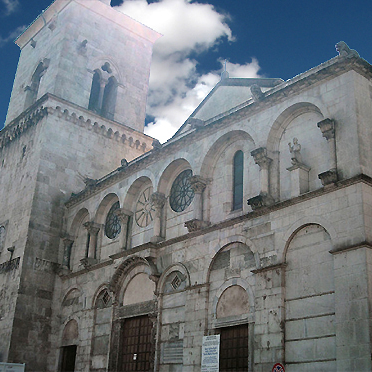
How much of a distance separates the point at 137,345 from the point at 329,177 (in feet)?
33.2

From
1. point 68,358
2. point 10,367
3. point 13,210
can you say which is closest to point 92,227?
point 13,210

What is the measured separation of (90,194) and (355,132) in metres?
14.4

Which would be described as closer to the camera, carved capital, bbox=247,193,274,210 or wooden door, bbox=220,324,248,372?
wooden door, bbox=220,324,248,372

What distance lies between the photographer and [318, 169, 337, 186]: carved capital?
1570 centimetres

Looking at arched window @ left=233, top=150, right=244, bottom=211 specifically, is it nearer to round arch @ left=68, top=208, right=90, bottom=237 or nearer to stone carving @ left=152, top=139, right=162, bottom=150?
stone carving @ left=152, top=139, right=162, bottom=150

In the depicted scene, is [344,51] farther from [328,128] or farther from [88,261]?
[88,261]

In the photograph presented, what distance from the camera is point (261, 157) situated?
18.3 meters

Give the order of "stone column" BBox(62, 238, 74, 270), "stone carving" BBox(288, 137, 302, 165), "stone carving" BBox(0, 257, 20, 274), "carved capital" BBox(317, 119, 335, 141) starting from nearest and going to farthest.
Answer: "carved capital" BBox(317, 119, 335, 141)
"stone carving" BBox(288, 137, 302, 165)
"stone carving" BBox(0, 257, 20, 274)
"stone column" BBox(62, 238, 74, 270)

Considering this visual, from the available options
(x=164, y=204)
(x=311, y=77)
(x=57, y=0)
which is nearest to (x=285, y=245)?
(x=311, y=77)

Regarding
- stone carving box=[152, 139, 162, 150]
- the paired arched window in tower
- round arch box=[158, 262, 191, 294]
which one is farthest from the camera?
the paired arched window in tower

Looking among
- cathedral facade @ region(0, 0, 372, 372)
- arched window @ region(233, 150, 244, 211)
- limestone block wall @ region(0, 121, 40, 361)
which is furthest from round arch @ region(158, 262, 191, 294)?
limestone block wall @ region(0, 121, 40, 361)

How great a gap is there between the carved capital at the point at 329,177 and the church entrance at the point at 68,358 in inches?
553

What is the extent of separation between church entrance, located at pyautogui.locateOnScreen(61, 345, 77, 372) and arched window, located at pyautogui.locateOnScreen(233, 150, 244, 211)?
10322 millimetres

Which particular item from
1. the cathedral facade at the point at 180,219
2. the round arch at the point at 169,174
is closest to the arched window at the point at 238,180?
the cathedral facade at the point at 180,219
